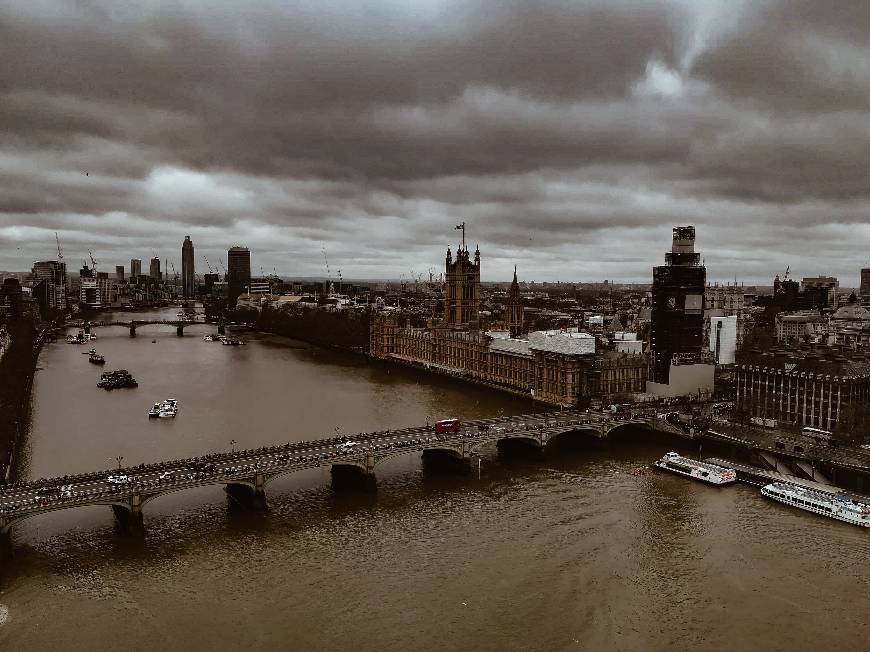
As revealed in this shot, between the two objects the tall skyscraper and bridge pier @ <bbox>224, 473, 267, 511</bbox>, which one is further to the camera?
the tall skyscraper

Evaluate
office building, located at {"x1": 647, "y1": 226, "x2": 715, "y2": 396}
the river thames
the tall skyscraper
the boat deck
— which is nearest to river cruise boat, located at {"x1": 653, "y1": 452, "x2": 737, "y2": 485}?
the boat deck

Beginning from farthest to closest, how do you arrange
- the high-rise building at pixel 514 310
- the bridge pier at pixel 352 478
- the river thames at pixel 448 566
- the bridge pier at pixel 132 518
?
1. the high-rise building at pixel 514 310
2. the bridge pier at pixel 352 478
3. the bridge pier at pixel 132 518
4. the river thames at pixel 448 566

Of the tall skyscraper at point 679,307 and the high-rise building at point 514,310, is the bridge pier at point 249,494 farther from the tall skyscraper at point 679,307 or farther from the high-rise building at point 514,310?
the high-rise building at point 514,310

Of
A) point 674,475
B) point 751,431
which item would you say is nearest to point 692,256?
point 751,431

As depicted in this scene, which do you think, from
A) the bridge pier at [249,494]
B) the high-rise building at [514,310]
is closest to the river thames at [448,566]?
the bridge pier at [249,494]

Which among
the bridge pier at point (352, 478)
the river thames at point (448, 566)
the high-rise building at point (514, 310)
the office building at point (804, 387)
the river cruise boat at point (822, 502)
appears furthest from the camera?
the high-rise building at point (514, 310)

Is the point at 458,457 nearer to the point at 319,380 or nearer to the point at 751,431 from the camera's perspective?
the point at 751,431

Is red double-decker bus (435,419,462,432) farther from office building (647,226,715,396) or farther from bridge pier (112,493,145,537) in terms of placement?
office building (647,226,715,396)
